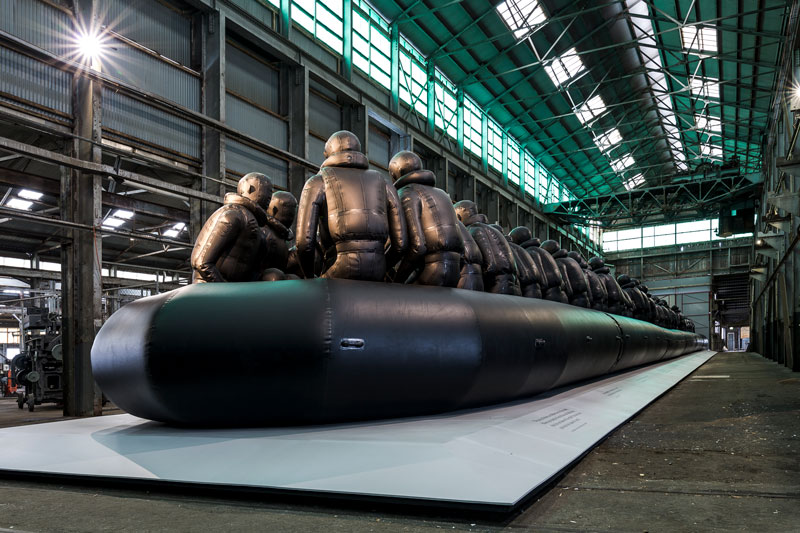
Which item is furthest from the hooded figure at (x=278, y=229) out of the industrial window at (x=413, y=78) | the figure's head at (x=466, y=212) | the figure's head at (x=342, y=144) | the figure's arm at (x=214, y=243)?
the industrial window at (x=413, y=78)

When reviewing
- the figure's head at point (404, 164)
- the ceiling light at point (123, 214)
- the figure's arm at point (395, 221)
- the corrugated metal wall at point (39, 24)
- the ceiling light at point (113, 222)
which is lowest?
the figure's arm at point (395, 221)

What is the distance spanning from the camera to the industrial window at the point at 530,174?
24934 mm

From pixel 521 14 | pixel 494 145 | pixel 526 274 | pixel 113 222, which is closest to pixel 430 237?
pixel 526 274

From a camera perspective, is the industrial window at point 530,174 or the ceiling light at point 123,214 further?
the industrial window at point 530,174

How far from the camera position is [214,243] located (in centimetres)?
377

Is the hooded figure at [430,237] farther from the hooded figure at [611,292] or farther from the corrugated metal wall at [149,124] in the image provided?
the corrugated metal wall at [149,124]

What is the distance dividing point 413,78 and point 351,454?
1577 cm

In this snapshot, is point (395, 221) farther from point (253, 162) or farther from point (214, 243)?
point (253, 162)

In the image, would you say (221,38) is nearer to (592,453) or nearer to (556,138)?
(592,453)

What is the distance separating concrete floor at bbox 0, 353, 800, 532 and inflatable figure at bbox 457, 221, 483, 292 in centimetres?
199

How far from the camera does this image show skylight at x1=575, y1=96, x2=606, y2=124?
21.8 metres

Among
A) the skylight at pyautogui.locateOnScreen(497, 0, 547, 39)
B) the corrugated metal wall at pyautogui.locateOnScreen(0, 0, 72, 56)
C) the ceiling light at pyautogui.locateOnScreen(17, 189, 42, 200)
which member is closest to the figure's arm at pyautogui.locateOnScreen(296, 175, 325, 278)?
the corrugated metal wall at pyautogui.locateOnScreen(0, 0, 72, 56)

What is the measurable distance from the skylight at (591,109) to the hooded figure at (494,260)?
17787 mm

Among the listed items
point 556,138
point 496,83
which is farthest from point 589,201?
point 496,83
